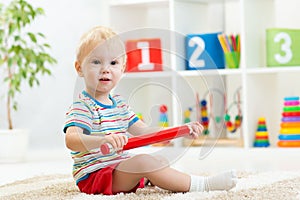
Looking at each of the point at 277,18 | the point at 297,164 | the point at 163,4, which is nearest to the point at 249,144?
the point at 297,164

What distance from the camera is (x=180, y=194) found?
1.29 m

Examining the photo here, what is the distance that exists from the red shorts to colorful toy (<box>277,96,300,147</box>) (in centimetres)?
109

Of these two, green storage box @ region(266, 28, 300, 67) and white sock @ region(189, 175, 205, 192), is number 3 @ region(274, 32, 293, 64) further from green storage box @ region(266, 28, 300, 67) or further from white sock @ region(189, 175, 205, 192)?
white sock @ region(189, 175, 205, 192)

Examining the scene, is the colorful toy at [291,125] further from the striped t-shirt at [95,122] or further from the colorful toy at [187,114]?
the striped t-shirt at [95,122]

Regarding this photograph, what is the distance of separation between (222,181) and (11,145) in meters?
1.42

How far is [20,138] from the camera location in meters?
2.53

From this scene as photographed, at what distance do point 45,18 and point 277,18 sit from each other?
1.08 m

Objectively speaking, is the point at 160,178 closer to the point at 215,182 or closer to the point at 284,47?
the point at 215,182

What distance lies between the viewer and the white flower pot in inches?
98.5

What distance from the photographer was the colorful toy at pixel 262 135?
2.37 meters

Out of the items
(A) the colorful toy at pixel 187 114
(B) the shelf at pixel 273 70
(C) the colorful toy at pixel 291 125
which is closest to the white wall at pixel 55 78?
(B) the shelf at pixel 273 70

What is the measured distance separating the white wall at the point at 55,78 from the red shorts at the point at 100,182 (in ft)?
4.78

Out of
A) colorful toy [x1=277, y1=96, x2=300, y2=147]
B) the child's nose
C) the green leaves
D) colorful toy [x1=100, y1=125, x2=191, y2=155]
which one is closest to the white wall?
the green leaves

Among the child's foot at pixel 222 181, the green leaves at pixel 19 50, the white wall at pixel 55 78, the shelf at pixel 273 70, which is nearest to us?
the child's foot at pixel 222 181
